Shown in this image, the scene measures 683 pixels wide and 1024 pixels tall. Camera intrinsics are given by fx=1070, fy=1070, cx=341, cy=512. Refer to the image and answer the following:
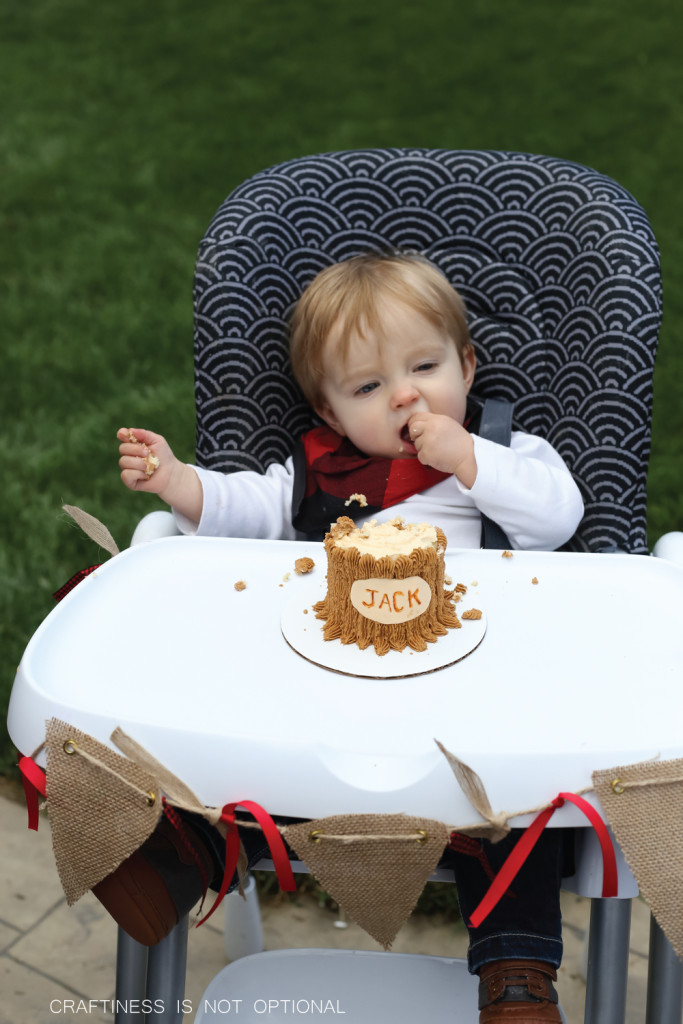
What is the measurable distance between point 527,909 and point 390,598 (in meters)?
0.33

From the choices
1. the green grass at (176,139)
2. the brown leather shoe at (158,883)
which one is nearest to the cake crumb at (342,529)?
the brown leather shoe at (158,883)

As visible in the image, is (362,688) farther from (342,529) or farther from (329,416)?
(329,416)

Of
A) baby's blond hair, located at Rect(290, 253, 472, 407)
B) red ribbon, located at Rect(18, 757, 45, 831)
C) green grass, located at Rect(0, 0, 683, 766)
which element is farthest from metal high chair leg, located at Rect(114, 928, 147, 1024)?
green grass, located at Rect(0, 0, 683, 766)

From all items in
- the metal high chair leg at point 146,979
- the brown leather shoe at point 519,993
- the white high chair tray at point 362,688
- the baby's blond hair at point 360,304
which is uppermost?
the baby's blond hair at point 360,304

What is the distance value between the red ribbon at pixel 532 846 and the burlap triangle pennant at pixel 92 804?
29 centimetres

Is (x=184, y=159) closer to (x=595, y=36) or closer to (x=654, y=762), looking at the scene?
(x=595, y=36)

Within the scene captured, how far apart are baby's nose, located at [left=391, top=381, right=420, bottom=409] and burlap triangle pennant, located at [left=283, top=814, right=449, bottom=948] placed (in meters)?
0.65

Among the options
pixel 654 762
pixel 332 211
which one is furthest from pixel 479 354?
pixel 654 762

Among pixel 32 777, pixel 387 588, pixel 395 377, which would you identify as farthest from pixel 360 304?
pixel 32 777

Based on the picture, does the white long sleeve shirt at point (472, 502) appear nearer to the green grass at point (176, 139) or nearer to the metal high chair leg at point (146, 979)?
the metal high chair leg at point (146, 979)

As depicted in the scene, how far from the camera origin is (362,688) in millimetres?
985

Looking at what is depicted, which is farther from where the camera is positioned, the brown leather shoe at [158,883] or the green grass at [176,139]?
the green grass at [176,139]

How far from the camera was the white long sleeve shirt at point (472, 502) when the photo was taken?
53.0 inches

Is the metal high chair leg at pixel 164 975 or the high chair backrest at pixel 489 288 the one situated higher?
the high chair backrest at pixel 489 288
